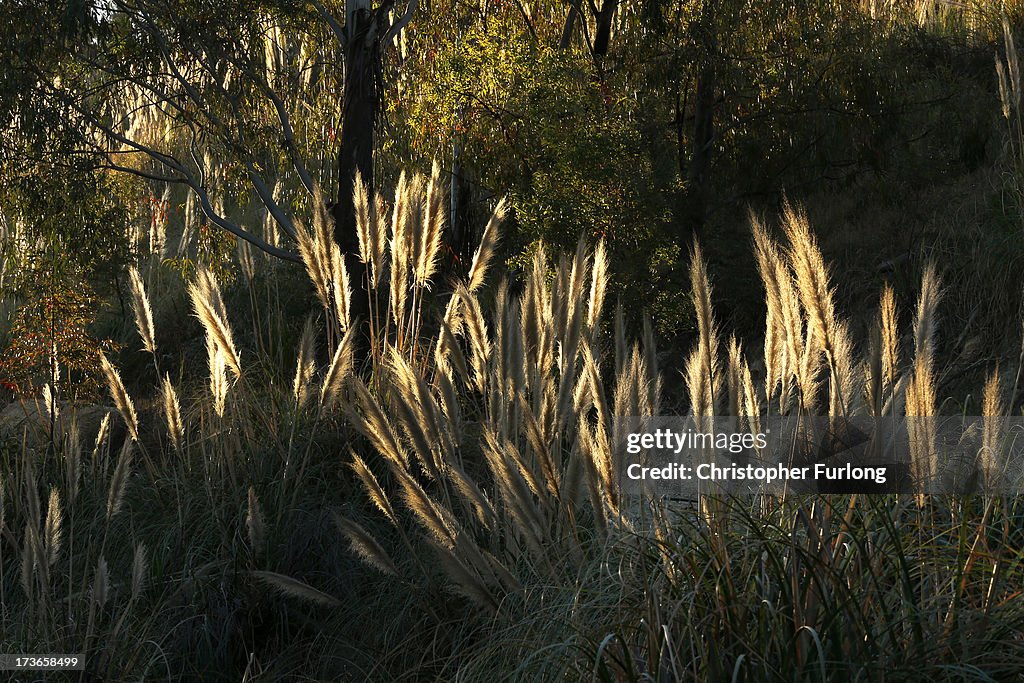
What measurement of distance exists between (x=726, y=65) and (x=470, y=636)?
23.5 ft

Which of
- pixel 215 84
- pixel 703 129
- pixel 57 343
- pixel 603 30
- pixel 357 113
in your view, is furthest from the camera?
pixel 603 30

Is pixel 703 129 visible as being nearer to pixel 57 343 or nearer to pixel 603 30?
pixel 603 30

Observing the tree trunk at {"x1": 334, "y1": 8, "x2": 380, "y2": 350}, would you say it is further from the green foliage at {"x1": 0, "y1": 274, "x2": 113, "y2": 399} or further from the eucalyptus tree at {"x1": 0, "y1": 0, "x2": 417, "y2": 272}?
the green foliage at {"x1": 0, "y1": 274, "x2": 113, "y2": 399}

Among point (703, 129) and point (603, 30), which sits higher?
point (603, 30)

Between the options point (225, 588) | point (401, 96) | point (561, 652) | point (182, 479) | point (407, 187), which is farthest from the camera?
point (401, 96)

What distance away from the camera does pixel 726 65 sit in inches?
373

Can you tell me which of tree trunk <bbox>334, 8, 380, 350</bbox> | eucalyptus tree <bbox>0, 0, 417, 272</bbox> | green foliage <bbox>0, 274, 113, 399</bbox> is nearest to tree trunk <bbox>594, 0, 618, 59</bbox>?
eucalyptus tree <bbox>0, 0, 417, 272</bbox>

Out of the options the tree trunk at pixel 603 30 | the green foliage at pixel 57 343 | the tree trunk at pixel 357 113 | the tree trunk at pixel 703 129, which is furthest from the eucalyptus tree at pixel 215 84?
the tree trunk at pixel 703 129

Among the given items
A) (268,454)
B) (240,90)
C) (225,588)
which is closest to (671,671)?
(225,588)

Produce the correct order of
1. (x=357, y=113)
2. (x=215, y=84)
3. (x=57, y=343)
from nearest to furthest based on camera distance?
(x=57, y=343), (x=357, y=113), (x=215, y=84)

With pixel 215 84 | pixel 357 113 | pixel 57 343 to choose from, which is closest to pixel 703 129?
pixel 357 113

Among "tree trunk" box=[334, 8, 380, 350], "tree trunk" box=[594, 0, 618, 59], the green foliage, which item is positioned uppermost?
"tree trunk" box=[594, 0, 618, 59]

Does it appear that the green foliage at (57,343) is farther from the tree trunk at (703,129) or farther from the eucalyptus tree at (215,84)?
the tree trunk at (703,129)

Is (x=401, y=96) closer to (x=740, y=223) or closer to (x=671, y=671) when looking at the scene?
(x=740, y=223)
